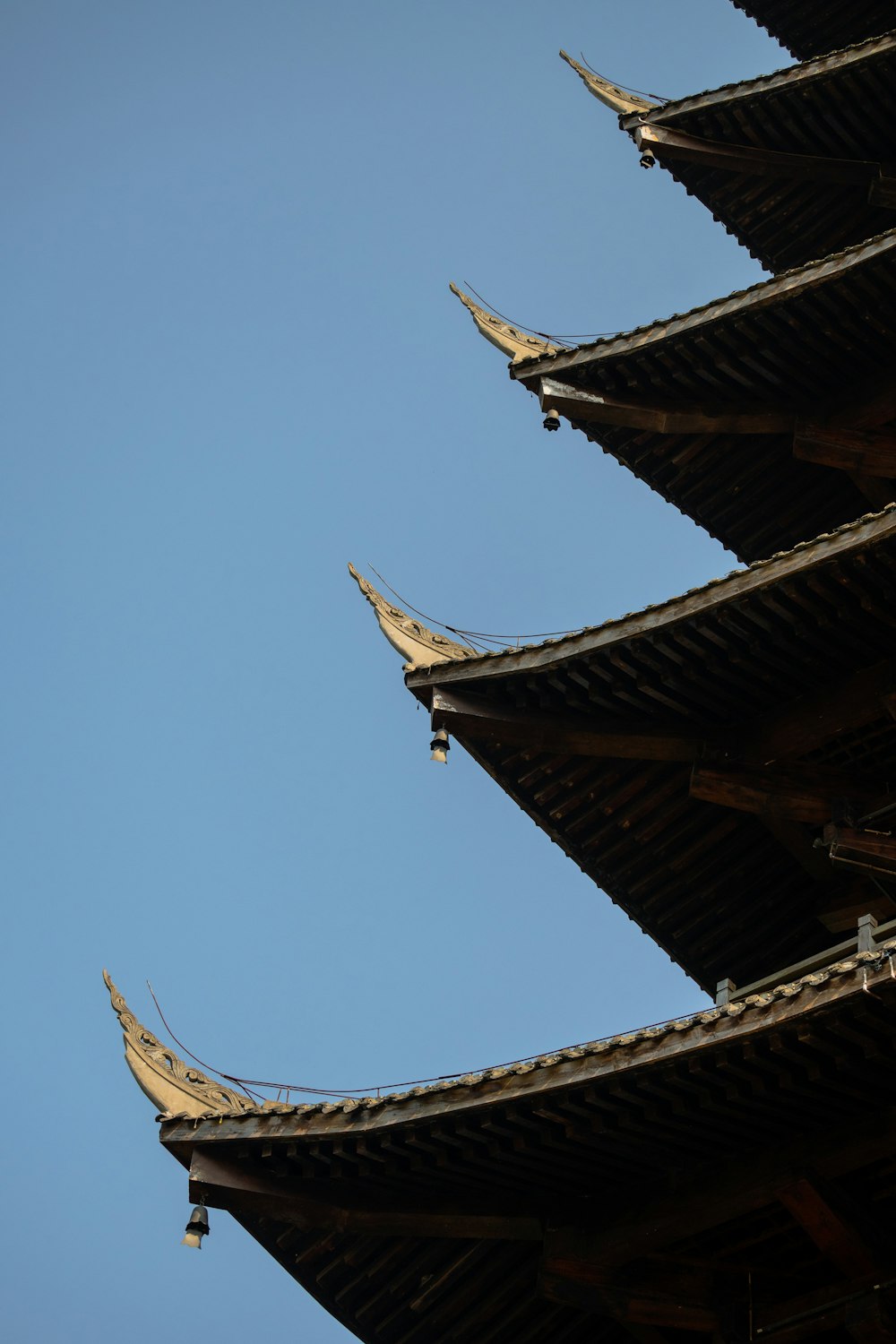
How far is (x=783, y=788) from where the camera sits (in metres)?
17.3

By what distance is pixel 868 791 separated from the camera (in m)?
17.3

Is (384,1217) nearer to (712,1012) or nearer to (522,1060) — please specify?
(522,1060)

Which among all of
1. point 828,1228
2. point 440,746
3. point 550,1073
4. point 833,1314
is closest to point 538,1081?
point 550,1073

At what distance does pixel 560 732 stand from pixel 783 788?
204 centimetres

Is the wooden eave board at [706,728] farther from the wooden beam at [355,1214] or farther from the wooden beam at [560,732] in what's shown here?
the wooden beam at [355,1214]

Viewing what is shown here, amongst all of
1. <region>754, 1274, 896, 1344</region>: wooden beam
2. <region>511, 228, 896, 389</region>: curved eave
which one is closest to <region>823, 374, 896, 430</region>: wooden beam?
<region>511, 228, 896, 389</region>: curved eave

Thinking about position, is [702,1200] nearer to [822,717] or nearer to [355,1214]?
[355,1214]

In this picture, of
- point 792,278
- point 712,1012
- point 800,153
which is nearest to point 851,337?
point 792,278

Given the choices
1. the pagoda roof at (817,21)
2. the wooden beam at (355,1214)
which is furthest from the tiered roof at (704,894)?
the pagoda roof at (817,21)

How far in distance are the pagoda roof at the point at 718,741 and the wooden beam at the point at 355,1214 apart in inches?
160

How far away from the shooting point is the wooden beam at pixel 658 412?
20531 mm

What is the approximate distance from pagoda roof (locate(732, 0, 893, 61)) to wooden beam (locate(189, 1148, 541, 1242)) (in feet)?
57.0

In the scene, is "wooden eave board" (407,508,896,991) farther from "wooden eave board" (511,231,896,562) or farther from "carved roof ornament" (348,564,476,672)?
"wooden eave board" (511,231,896,562)

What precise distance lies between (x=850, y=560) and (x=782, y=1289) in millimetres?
5763
